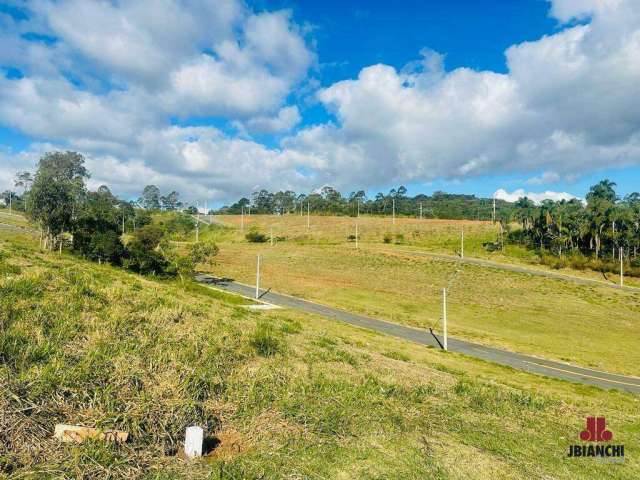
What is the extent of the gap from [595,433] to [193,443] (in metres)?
10.0

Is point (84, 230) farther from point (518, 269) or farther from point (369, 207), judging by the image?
point (369, 207)

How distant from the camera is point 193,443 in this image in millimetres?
6566

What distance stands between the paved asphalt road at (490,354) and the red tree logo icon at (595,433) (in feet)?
73.5

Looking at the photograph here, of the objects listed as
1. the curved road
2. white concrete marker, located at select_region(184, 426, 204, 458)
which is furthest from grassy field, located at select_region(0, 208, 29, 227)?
white concrete marker, located at select_region(184, 426, 204, 458)

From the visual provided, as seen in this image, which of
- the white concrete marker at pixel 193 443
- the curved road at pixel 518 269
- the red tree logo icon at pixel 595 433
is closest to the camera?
the white concrete marker at pixel 193 443

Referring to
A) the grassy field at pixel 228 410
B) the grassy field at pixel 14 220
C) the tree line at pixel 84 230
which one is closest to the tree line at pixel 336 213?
the tree line at pixel 84 230

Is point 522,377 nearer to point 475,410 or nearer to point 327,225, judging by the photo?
point 475,410

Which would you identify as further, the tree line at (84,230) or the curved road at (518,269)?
the curved road at (518,269)

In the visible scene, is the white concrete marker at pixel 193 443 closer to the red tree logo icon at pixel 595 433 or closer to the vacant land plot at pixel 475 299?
the red tree logo icon at pixel 595 433

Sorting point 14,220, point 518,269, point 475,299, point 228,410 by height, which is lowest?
point 475,299

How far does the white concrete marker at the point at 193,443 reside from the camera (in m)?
6.54

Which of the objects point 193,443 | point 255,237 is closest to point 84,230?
point 193,443

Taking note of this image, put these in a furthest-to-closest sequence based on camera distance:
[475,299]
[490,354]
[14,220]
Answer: [14,220] < [475,299] < [490,354]

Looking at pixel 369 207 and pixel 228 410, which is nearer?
pixel 228 410
